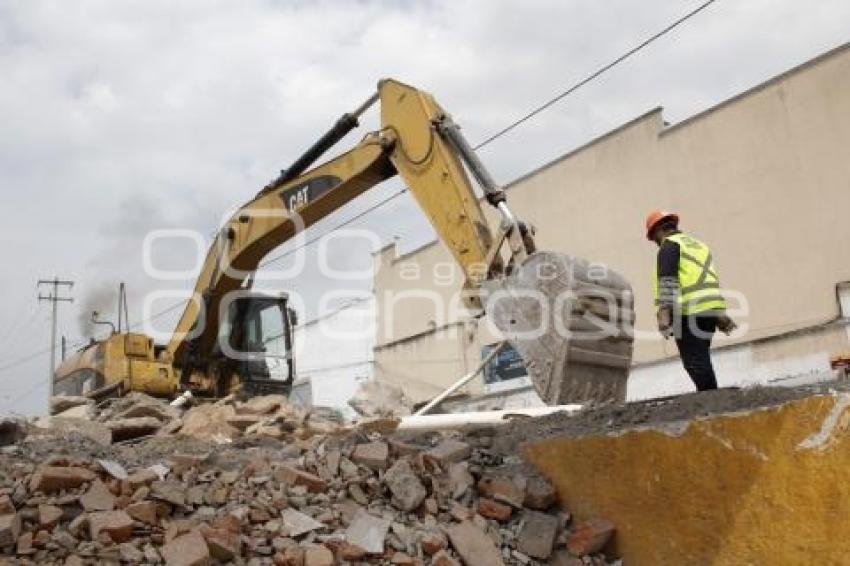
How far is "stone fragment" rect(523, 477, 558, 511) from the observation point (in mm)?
3977

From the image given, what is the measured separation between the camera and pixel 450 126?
693 cm

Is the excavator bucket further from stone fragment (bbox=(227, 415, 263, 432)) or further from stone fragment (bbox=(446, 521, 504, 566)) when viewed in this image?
stone fragment (bbox=(227, 415, 263, 432))

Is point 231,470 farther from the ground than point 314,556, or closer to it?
farther from the ground

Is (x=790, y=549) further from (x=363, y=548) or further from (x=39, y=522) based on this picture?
(x=39, y=522)

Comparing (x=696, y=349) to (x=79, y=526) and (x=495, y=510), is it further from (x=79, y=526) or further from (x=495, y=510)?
(x=79, y=526)

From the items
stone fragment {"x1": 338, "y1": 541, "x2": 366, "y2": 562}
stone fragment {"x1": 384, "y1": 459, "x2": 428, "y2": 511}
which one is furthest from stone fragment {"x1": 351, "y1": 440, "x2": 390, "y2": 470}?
stone fragment {"x1": 338, "y1": 541, "x2": 366, "y2": 562}

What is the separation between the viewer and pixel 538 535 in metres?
3.79

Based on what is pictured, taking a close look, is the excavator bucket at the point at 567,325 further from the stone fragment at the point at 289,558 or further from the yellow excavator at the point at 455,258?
the stone fragment at the point at 289,558

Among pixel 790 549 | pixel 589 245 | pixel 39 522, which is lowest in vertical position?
pixel 790 549

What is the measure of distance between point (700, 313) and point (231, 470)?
10.1ft

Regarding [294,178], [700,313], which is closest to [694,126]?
[294,178]

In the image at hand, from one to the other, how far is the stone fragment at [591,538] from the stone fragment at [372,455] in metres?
1.05

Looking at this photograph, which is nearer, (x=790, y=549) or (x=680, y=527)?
(x=790, y=549)

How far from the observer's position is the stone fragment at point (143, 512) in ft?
11.7
